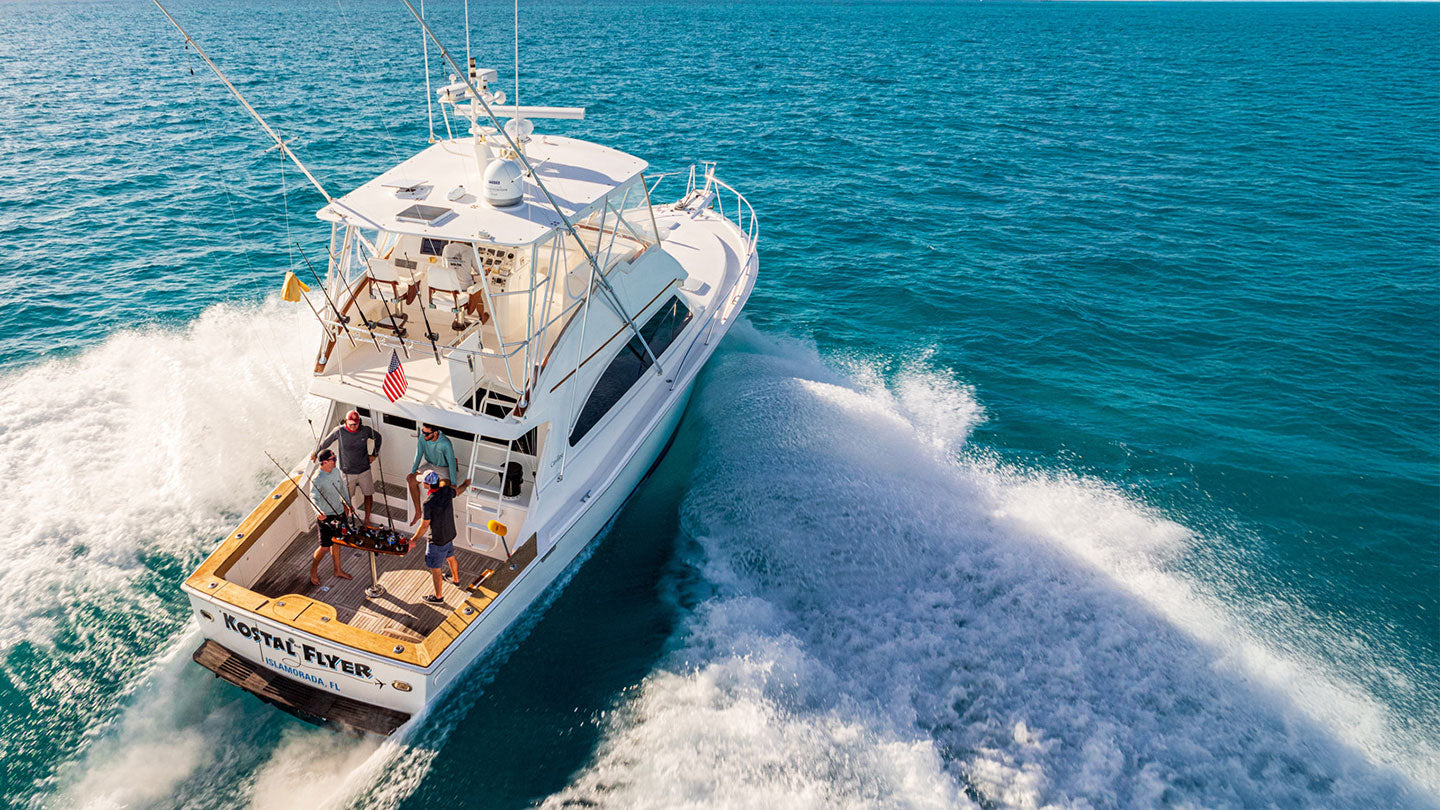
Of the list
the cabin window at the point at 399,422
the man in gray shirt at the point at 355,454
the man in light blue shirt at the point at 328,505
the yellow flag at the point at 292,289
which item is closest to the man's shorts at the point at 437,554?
the man in light blue shirt at the point at 328,505

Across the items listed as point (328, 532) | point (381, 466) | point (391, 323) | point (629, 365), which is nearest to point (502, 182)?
point (391, 323)

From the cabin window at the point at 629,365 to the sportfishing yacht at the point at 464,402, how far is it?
0.09 ft

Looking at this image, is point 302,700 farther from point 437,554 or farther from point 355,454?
point 355,454

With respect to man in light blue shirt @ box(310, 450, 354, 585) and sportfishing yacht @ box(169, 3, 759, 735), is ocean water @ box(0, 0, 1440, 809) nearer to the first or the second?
sportfishing yacht @ box(169, 3, 759, 735)

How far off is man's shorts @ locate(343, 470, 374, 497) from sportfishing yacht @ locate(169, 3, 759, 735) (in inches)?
12.6

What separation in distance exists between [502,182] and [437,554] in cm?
375

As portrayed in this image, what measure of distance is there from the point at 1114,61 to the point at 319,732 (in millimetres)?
56007

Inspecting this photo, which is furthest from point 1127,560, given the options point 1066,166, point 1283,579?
point 1066,166

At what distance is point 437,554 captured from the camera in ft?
23.7

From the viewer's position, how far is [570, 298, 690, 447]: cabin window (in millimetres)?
8656

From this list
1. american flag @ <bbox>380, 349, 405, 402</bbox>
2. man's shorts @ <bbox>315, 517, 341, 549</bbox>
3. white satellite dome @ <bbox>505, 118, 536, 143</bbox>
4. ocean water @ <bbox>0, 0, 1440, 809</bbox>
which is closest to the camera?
ocean water @ <bbox>0, 0, 1440, 809</bbox>

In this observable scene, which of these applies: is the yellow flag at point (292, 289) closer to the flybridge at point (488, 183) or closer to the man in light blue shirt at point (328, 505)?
the flybridge at point (488, 183)

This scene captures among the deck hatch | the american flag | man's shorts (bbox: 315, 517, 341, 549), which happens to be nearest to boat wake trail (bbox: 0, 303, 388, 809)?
the deck hatch

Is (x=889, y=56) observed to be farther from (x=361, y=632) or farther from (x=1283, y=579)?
(x=361, y=632)
